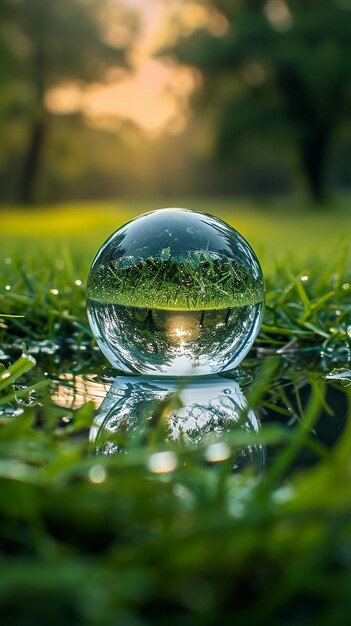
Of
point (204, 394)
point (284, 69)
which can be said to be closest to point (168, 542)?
point (204, 394)

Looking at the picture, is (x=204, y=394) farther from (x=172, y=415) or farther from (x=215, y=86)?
(x=215, y=86)

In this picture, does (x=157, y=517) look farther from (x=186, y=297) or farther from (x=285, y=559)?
(x=186, y=297)

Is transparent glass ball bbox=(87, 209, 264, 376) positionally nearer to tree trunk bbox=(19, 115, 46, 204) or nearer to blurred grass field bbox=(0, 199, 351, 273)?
blurred grass field bbox=(0, 199, 351, 273)

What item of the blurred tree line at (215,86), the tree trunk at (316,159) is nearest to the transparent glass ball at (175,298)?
the blurred tree line at (215,86)

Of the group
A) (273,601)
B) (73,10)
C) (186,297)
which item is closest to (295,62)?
(73,10)

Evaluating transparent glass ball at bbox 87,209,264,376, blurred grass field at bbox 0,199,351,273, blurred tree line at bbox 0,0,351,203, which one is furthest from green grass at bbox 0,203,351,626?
blurred tree line at bbox 0,0,351,203

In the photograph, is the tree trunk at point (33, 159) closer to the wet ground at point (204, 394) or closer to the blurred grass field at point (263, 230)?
the blurred grass field at point (263, 230)

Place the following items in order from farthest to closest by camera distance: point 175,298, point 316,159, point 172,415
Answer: point 316,159 < point 175,298 < point 172,415
